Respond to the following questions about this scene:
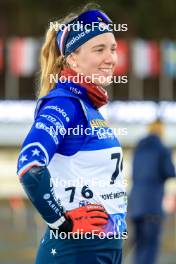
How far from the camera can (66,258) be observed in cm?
385

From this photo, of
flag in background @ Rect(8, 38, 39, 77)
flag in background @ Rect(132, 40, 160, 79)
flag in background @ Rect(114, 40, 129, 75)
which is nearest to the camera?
flag in background @ Rect(114, 40, 129, 75)

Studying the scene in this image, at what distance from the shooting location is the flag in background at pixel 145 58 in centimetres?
3525

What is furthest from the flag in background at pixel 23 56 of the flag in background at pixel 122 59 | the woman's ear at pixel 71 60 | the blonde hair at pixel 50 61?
the woman's ear at pixel 71 60

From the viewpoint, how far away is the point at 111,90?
39.8m

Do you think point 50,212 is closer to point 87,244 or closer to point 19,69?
point 87,244

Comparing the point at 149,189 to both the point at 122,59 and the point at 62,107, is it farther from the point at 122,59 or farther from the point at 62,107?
the point at 122,59

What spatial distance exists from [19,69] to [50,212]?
31423mm

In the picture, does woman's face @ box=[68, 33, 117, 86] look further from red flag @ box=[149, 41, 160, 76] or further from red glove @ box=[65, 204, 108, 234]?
red flag @ box=[149, 41, 160, 76]

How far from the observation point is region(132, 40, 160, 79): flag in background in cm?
3525

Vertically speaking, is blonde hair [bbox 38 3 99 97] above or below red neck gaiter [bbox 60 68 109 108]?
above

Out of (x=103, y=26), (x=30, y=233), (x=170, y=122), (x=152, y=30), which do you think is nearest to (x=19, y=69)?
(x=170, y=122)

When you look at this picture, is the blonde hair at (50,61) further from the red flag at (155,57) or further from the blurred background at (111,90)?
the red flag at (155,57)

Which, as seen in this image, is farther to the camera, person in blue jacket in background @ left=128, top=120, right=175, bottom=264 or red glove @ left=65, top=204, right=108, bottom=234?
person in blue jacket in background @ left=128, top=120, right=175, bottom=264

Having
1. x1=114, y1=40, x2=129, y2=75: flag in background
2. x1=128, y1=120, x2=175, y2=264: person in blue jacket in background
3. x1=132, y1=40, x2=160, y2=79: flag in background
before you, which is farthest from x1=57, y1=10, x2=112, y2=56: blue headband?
x1=132, y1=40, x2=160, y2=79: flag in background
